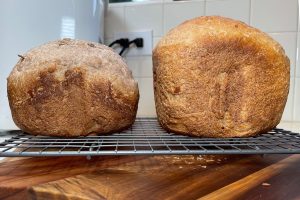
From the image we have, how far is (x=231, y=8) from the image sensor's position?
48.3 inches

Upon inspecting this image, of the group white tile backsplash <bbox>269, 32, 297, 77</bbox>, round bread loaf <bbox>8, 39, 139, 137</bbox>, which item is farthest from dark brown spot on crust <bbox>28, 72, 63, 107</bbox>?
white tile backsplash <bbox>269, 32, 297, 77</bbox>

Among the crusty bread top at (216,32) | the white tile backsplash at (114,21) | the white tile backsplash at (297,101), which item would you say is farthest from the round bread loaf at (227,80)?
the white tile backsplash at (114,21)

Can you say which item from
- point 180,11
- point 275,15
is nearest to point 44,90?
point 180,11

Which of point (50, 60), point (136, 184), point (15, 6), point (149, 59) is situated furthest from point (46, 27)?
point (136, 184)

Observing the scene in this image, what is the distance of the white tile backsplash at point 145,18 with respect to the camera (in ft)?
4.27

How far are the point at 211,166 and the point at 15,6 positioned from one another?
77 cm

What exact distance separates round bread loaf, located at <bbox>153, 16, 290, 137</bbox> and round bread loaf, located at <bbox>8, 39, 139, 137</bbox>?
0.17 m

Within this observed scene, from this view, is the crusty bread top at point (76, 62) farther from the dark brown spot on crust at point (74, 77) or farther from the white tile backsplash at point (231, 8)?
the white tile backsplash at point (231, 8)

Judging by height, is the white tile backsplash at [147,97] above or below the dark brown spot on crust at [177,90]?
below

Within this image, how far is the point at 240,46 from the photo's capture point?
0.67 metres

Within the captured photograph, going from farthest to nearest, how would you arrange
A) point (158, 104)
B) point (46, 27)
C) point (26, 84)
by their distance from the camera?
point (46, 27), point (158, 104), point (26, 84)

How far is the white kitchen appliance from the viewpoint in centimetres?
87

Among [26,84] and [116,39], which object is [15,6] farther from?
[116,39]

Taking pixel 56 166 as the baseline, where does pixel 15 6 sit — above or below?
above
